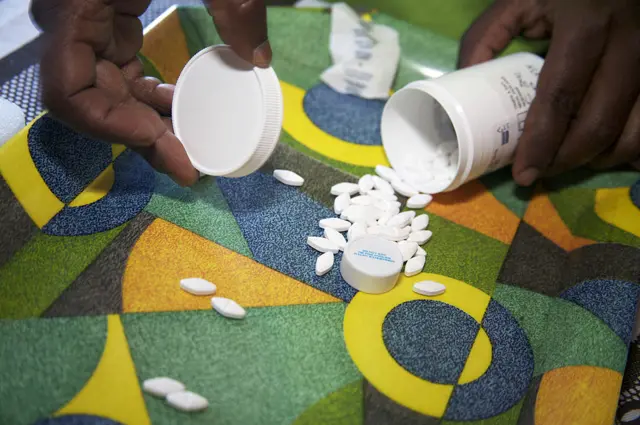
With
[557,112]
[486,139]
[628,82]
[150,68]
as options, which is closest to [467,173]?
[486,139]

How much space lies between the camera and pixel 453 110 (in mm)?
858

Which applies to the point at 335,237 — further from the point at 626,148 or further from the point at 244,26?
the point at 626,148

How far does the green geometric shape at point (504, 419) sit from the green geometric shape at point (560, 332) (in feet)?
0.21

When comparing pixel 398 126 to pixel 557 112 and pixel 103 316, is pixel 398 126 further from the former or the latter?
pixel 103 316

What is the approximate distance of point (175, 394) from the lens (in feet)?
1.98

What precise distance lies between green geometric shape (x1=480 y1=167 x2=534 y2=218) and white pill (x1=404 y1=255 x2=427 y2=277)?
0.74 ft

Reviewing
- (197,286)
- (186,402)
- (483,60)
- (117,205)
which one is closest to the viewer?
(186,402)

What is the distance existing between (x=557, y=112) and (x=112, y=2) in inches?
25.3

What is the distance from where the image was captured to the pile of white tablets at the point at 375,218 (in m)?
0.81

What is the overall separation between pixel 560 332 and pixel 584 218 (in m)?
0.26

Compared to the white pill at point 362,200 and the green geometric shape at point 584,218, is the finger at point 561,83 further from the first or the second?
the white pill at point 362,200

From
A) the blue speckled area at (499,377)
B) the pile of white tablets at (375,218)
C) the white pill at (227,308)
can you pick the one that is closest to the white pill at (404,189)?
the pile of white tablets at (375,218)

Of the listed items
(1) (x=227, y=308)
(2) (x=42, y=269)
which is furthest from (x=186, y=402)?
(2) (x=42, y=269)

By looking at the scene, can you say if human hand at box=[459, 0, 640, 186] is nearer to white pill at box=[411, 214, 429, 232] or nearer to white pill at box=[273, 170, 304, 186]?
white pill at box=[411, 214, 429, 232]
